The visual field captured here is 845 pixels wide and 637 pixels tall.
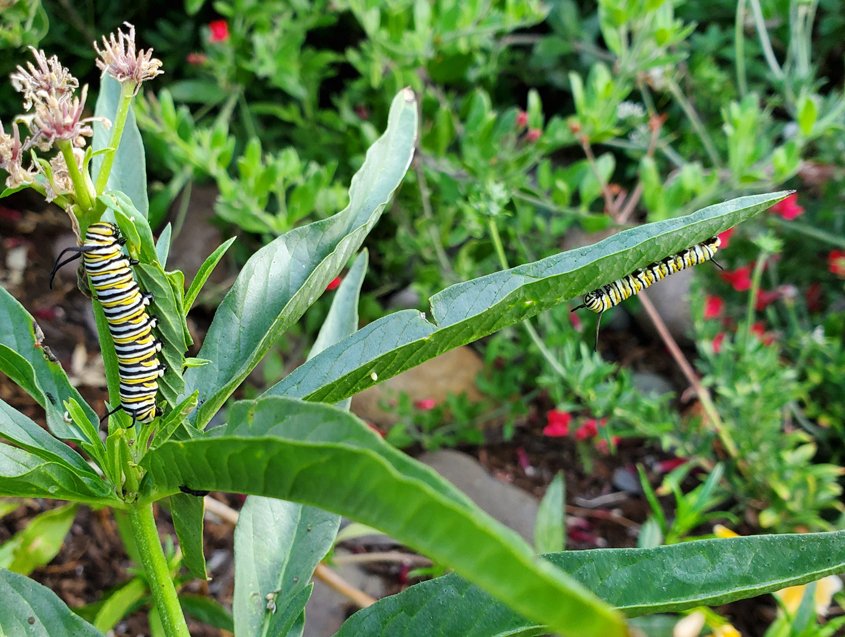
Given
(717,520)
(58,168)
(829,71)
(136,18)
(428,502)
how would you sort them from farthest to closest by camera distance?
(829,71)
(136,18)
(717,520)
(58,168)
(428,502)

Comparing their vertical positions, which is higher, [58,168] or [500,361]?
[58,168]

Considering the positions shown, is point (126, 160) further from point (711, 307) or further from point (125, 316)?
point (711, 307)

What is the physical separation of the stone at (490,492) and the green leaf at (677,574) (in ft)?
4.12

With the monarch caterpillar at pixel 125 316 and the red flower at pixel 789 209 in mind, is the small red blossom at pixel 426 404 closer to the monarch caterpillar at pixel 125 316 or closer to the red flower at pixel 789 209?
the red flower at pixel 789 209

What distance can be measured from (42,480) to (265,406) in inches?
11.1

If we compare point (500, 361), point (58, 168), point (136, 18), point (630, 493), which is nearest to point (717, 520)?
point (630, 493)

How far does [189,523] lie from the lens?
0.94 metres

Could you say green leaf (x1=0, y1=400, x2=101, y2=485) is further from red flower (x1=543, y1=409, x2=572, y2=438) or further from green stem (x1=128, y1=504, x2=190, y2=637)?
red flower (x1=543, y1=409, x2=572, y2=438)

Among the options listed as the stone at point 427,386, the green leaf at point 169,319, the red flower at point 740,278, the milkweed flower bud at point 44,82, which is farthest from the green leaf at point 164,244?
the red flower at point 740,278

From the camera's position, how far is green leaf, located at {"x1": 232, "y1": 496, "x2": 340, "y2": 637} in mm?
1054

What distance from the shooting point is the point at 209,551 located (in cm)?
205

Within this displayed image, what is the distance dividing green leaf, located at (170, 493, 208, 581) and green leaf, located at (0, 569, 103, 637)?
0.43ft

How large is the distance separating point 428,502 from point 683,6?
3120 millimetres

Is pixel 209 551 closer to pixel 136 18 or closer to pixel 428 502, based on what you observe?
pixel 428 502
